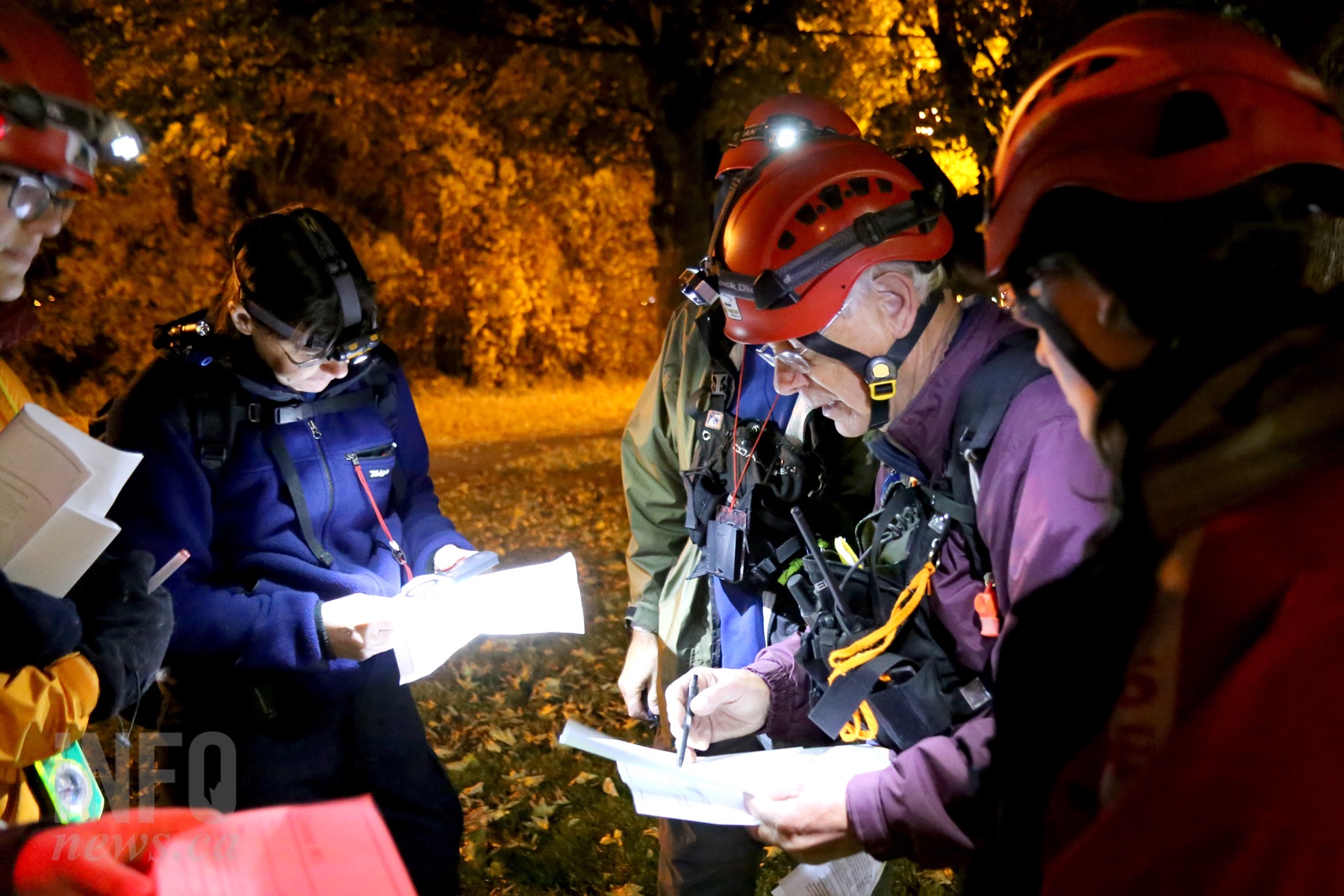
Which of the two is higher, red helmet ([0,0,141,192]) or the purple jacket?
red helmet ([0,0,141,192])

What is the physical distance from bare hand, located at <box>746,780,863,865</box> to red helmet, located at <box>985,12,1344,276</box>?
117 centimetres

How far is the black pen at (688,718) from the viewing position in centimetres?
245

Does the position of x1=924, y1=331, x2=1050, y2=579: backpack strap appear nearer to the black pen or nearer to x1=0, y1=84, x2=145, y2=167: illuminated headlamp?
the black pen

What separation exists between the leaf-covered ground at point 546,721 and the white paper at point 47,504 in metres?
3.17

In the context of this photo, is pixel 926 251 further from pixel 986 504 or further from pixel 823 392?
pixel 986 504

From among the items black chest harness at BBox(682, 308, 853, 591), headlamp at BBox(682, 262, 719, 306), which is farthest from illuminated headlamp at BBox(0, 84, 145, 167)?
black chest harness at BBox(682, 308, 853, 591)

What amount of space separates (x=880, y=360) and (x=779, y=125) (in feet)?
5.58

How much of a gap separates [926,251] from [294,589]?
2118mm

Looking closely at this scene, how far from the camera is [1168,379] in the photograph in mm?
1163

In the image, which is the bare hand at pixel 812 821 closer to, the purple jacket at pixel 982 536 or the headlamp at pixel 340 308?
the purple jacket at pixel 982 536

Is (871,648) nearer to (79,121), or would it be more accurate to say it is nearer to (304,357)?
(304,357)

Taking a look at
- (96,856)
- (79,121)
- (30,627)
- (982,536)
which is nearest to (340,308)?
(79,121)

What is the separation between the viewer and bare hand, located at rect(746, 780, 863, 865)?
6.52ft

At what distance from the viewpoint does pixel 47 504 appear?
74.2 inches
